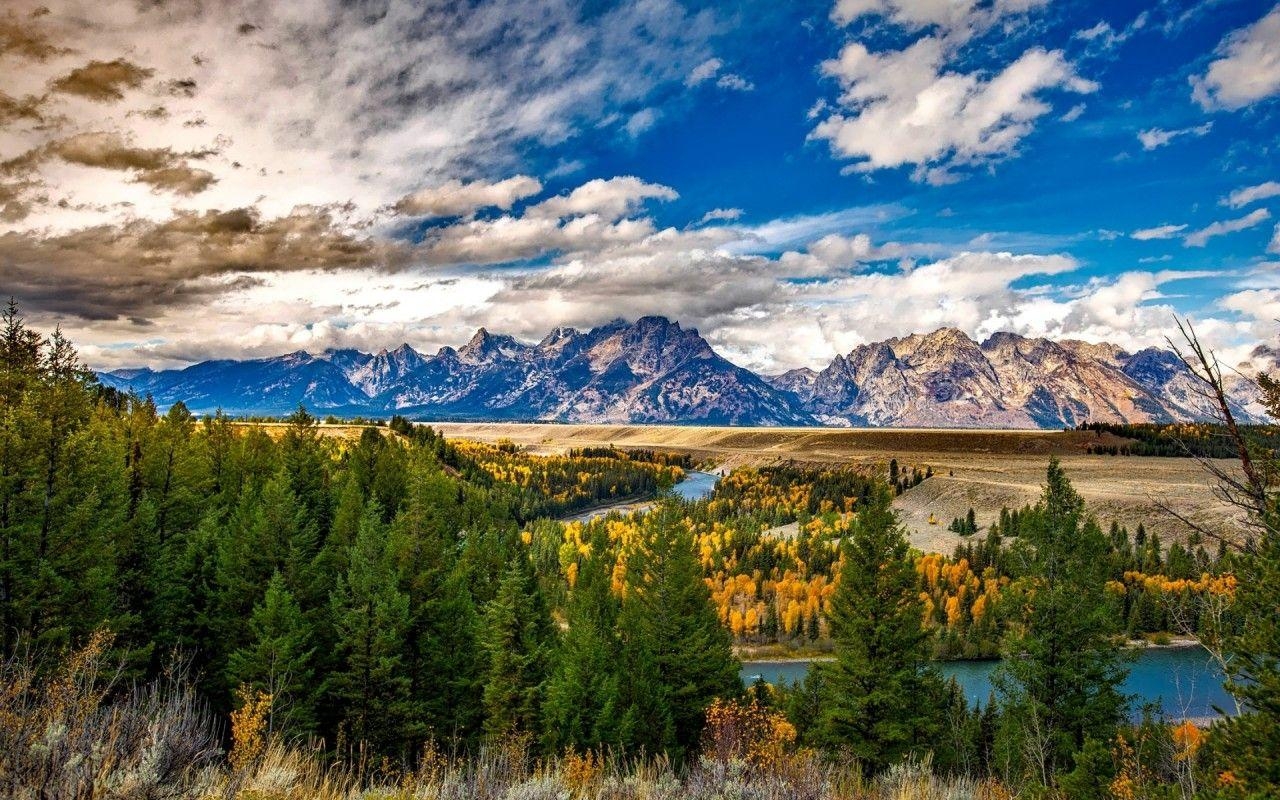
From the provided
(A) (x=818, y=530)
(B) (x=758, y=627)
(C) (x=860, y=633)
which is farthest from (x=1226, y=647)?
(A) (x=818, y=530)

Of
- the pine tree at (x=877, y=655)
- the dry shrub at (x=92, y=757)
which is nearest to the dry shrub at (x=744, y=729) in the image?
the pine tree at (x=877, y=655)

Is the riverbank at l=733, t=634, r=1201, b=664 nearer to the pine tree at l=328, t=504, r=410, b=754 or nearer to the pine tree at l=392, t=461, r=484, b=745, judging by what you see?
the pine tree at l=392, t=461, r=484, b=745

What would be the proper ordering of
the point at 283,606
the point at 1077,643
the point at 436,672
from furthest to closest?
the point at 436,672, the point at 1077,643, the point at 283,606

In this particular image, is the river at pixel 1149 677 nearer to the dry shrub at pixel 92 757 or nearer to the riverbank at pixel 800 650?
the riverbank at pixel 800 650

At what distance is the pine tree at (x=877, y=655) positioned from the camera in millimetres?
33844

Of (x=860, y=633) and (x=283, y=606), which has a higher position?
(x=283, y=606)

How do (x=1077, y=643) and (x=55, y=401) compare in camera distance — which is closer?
(x=55, y=401)

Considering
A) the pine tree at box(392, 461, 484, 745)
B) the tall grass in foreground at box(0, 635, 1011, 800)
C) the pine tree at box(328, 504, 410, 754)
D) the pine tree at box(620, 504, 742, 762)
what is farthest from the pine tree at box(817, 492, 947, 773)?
the tall grass in foreground at box(0, 635, 1011, 800)

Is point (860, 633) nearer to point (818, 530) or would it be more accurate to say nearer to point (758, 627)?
point (758, 627)

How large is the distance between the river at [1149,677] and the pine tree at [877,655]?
49859 millimetres

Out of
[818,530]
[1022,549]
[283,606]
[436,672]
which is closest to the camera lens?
[283,606]

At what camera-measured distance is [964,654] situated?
103125mm

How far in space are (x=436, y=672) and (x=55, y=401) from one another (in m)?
23.5

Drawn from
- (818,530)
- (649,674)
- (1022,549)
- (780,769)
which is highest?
(780,769)
